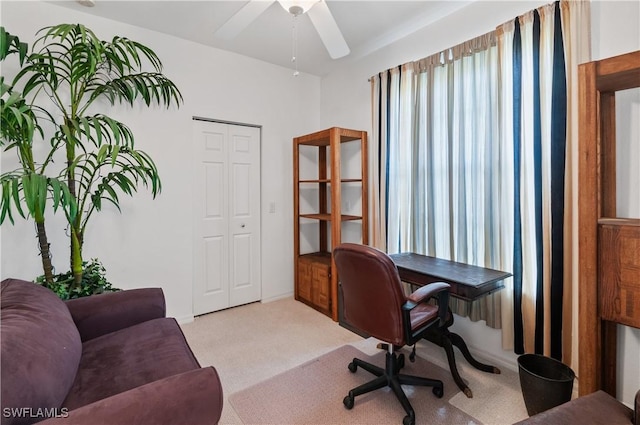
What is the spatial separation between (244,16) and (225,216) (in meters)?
2.09

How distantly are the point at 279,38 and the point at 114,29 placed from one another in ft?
4.66

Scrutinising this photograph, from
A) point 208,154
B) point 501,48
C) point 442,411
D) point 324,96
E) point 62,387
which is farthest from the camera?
point 324,96

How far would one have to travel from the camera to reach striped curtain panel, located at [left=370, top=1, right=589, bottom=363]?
193 centimetres

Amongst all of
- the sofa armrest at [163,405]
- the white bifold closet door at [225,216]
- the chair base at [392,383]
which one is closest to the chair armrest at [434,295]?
the chair base at [392,383]

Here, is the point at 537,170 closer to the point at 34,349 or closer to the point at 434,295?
the point at 434,295

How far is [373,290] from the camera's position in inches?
69.4

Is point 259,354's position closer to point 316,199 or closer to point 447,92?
point 316,199

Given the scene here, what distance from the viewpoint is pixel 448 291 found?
1933 mm

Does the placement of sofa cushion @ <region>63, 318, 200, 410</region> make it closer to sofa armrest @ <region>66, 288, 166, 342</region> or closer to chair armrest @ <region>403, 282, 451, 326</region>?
sofa armrest @ <region>66, 288, 166, 342</region>

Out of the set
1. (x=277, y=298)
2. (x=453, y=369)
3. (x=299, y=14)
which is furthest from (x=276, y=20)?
(x=453, y=369)

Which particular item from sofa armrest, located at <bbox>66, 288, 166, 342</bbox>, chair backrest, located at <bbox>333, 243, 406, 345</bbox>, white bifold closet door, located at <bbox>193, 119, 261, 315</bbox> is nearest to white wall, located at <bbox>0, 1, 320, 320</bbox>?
white bifold closet door, located at <bbox>193, 119, 261, 315</bbox>

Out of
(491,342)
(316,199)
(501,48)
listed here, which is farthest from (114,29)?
(491,342)

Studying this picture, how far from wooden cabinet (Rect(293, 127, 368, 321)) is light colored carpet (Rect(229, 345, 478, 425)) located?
3.24ft

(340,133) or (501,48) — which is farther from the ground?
(501,48)
